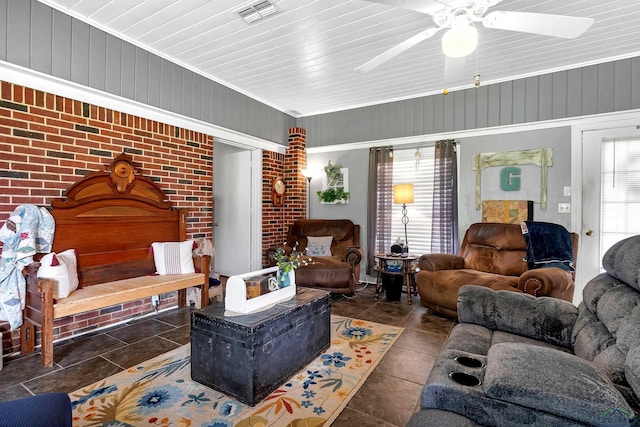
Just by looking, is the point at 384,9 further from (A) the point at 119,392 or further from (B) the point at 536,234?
(A) the point at 119,392

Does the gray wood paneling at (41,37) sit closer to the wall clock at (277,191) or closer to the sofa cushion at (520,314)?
the wall clock at (277,191)

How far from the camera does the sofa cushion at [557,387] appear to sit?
95 cm

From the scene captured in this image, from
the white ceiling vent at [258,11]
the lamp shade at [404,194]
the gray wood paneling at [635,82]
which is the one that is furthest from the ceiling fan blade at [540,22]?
the lamp shade at [404,194]

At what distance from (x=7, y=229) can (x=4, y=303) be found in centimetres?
55

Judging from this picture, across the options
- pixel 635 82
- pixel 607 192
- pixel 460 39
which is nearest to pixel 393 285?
pixel 607 192

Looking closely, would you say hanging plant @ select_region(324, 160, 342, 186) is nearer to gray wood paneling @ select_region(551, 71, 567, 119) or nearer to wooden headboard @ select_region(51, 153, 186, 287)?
wooden headboard @ select_region(51, 153, 186, 287)

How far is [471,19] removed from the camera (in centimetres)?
201

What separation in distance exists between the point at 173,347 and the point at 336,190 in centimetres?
330

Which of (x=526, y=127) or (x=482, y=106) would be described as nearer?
(x=526, y=127)

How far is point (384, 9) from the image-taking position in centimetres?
257

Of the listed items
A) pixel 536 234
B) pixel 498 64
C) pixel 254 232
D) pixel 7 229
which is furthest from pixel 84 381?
pixel 498 64

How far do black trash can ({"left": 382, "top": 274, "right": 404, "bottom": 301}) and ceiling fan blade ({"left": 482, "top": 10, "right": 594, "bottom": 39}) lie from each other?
9.23ft

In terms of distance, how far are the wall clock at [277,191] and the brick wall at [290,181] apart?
0.07 metres

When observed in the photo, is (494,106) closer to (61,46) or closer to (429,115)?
(429,115)
